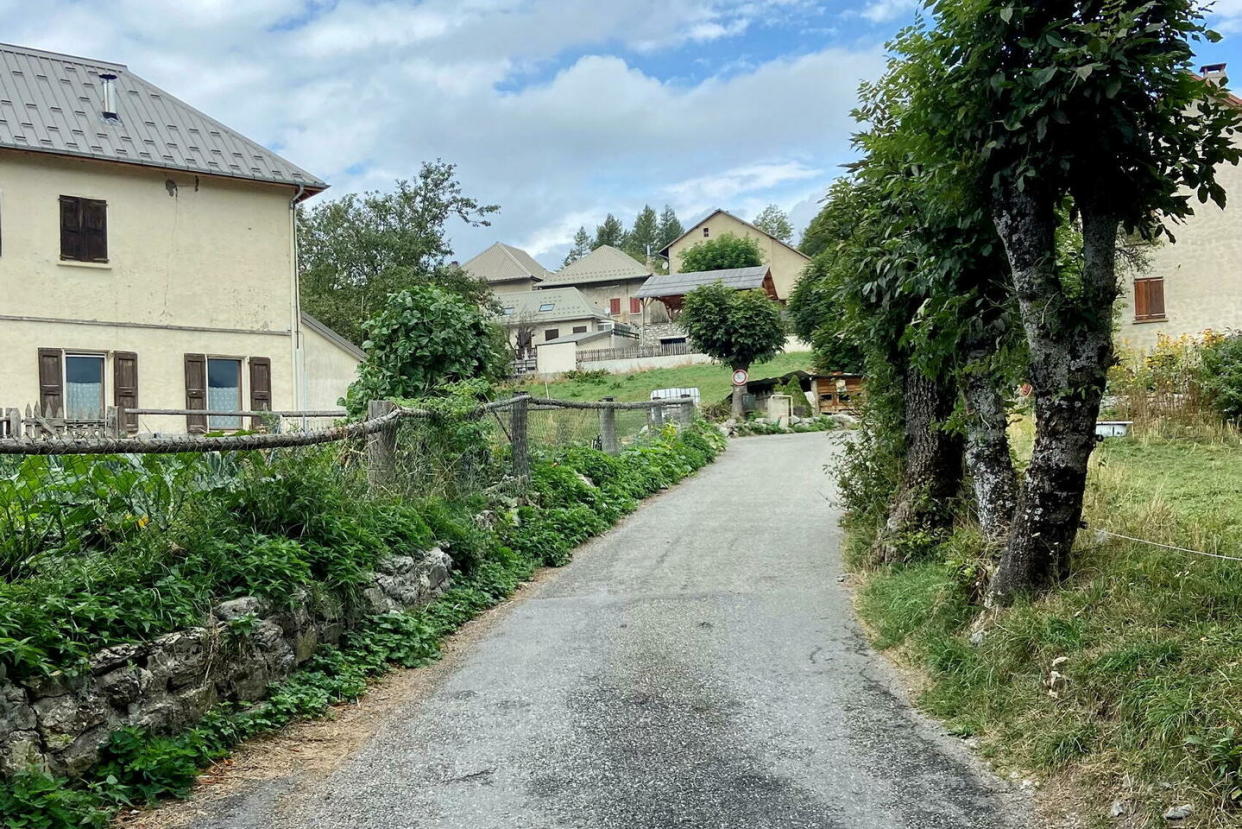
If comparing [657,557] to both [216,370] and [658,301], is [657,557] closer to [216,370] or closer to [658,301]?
[216,370]

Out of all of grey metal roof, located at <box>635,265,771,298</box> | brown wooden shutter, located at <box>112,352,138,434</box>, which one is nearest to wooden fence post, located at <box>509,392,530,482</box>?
brown wooden shutter, located at <box>112,352,138,434</box>

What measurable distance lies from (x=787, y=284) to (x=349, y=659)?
78160mm

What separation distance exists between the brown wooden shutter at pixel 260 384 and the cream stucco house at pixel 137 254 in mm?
33

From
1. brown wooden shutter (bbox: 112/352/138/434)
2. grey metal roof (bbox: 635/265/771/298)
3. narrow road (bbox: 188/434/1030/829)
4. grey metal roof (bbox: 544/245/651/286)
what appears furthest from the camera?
grey metal roof (bbox: 544/245/651/286)

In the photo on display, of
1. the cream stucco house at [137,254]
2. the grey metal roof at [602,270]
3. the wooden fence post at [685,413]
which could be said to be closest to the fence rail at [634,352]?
the grey metal roof at [602,270]

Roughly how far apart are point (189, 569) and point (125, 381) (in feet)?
55.6

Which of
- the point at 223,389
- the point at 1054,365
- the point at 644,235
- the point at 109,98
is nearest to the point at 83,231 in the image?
the point at 109,98

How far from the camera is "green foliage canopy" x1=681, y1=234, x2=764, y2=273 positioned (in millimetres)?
82812

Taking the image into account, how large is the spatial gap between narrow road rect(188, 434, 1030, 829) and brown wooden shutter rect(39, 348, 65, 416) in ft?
48.3

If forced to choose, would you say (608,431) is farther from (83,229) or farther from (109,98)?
(109,98)

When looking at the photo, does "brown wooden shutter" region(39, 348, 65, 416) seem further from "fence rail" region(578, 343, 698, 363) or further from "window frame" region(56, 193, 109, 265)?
"fence rail" region(578, 343, 698, 363)

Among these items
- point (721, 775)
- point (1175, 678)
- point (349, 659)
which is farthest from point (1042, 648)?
point (349, 659)

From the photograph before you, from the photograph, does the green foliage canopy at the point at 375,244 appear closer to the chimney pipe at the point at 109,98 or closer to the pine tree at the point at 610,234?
the chimney pipe at the point at 109,98

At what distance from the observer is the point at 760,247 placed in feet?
278
